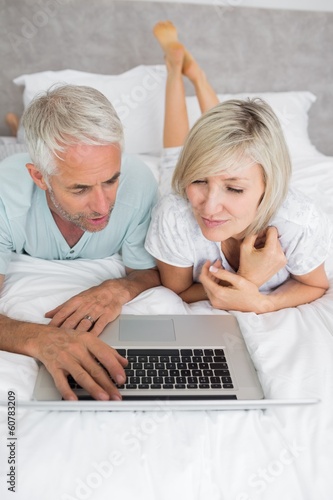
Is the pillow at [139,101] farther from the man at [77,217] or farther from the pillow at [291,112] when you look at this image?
the man at [77,217]

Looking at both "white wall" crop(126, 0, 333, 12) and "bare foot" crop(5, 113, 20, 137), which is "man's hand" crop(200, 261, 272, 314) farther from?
"white wall" crop(126, 0, 333, 12)

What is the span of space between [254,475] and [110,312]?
50 cm

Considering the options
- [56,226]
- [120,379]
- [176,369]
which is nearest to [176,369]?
[176,369]

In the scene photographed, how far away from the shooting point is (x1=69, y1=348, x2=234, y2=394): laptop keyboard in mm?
953

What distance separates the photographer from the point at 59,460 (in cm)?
80

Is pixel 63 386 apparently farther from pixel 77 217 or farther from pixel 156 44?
pixel 156 44

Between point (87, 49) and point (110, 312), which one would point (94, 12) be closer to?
point (87, 49)

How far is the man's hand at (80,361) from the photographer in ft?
3.00

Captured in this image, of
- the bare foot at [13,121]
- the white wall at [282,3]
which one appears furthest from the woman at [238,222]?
→ the white wall at [282,3]

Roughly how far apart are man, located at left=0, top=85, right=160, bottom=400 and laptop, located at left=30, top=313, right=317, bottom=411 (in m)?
0.03

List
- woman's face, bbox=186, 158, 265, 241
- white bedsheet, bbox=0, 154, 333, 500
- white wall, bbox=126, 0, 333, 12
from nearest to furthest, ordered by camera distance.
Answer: white bedsheet, bbox=0, 154, 333, 500 → woman's face, bbox=186, 158, 265, 241 → white wall, bbox=126, 0, 333, 12

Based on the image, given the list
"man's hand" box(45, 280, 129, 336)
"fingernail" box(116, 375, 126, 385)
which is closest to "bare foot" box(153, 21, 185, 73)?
"man's hand" box(45, 280, 129, 336)

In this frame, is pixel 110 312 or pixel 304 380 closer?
pixel 304 380

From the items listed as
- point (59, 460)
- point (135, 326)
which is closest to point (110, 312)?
point (135, 326)
